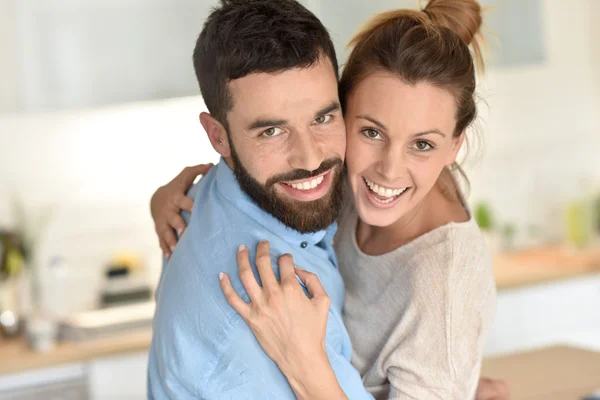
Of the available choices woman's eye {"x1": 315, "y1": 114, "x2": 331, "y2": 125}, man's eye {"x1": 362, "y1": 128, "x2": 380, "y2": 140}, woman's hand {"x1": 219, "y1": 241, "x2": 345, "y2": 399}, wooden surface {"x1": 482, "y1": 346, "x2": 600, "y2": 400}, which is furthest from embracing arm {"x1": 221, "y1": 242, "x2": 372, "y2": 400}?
wooden surface {"x1": 482, "y1": 346, "x2": 600, "y2": 400}

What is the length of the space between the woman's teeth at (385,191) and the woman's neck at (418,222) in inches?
3.7

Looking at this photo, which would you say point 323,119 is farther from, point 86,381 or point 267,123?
point 86,381

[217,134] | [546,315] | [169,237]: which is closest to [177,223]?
[169,237]

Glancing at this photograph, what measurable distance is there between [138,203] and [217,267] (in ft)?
7.61

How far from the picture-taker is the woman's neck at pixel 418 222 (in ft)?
5.81

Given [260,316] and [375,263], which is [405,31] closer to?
[375,263]

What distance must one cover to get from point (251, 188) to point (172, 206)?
40 cm

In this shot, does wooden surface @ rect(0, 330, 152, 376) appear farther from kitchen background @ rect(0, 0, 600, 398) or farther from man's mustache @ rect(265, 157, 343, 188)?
man's mustache @ rect(265, 157, 343, 188)

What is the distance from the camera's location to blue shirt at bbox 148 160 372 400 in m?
1.44

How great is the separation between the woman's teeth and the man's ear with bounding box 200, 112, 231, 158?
1.03 ft

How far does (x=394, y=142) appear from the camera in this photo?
1657 mm

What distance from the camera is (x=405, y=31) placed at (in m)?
1.69

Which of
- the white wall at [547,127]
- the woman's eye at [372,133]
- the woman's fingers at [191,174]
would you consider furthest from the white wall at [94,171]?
the woman's eye at [372,133]

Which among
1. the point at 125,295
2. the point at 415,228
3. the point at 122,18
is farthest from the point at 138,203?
the point at 415,228
